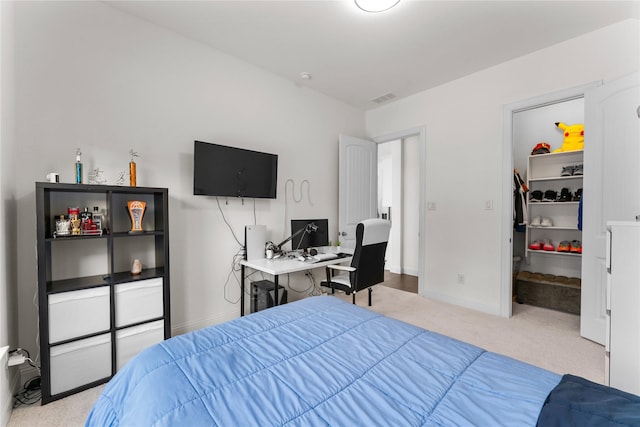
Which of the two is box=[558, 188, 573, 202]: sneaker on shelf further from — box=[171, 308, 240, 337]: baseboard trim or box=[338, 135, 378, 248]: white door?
box=[171, 308, 240, 337]: baseboard trim

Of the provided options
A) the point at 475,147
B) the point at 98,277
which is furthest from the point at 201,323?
the point at 475,147

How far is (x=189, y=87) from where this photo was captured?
8.50 feet

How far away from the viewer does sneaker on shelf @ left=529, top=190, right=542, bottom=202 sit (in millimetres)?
3584

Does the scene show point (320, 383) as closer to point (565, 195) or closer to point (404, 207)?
point (565, 195)

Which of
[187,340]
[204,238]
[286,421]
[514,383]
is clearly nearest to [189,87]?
[204,238]

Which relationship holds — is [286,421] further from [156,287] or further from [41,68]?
[41,68]

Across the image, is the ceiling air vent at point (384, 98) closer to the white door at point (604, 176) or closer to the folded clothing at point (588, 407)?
the white door at point (604, 176)

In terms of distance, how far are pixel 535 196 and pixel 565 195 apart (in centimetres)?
30

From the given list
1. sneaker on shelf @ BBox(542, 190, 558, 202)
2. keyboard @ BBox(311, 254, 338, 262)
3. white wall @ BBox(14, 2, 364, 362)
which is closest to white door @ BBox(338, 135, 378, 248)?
white wall @ BBox(14, 2, 364, 362)

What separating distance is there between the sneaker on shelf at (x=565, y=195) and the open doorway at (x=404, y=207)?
6.13 ft

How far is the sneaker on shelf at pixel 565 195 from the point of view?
3367mm

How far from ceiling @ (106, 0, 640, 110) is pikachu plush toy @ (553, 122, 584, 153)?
1.27 m

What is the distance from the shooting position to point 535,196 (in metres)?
3.62

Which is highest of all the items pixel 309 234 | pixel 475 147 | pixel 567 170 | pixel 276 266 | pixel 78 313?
pixel 475 147
